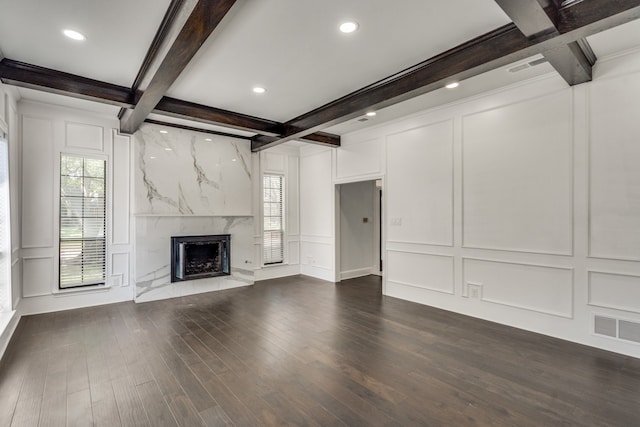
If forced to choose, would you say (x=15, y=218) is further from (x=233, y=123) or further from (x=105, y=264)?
(x=233, y=123)

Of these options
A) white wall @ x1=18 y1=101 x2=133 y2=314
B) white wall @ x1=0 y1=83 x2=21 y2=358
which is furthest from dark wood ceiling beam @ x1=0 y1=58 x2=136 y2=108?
white wall @ x1=18 y1=101 x2=133 y2=314

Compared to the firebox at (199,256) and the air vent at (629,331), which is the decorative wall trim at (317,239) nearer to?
the firebox at (199,256)

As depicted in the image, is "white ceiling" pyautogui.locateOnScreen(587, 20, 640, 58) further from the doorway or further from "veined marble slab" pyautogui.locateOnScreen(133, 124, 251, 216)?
"veined marble slab" pyautogui.locateOnScreen(133, 124, 251, 216)

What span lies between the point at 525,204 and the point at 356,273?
3.79 metres

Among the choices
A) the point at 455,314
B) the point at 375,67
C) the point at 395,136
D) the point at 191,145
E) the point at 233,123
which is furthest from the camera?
the point at 191,145

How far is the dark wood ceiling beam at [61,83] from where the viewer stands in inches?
123

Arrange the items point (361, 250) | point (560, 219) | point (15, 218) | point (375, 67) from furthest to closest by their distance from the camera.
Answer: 1. point (361, 250)
2. point (15, 218)
3. point (560, 219)
4. point (375, 67)

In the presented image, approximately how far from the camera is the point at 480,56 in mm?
2760

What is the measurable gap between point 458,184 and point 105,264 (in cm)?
542

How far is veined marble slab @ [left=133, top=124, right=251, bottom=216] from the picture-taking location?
16.9 feet

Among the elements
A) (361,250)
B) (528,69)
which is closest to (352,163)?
(361,250)

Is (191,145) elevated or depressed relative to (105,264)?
elevated

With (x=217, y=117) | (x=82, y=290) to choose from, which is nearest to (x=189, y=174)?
(x=217, y=117)

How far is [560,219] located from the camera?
349cm
